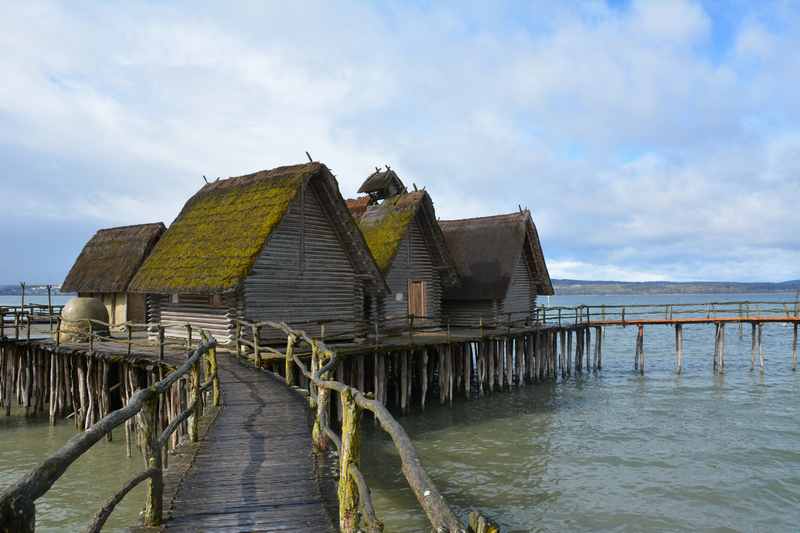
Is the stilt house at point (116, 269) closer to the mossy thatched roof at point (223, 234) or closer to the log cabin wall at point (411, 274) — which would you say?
the mossy thatched roof at point (223, 234)

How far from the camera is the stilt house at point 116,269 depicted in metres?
26.4

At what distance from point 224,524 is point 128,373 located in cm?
1302

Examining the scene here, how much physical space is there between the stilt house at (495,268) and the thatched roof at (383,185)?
3.97m

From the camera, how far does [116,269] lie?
27234 mm

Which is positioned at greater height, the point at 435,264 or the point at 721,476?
the point at 435,264

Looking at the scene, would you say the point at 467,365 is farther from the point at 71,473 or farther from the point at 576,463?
the point at 71,473

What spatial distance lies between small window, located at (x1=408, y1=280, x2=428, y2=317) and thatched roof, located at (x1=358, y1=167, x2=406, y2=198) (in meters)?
7.44

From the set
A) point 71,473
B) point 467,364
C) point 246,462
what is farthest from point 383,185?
point 246,462

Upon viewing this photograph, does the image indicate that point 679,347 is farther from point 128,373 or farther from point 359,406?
point 359,406

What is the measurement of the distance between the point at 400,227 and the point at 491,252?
7324 millimetres

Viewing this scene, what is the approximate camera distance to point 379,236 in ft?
88.1

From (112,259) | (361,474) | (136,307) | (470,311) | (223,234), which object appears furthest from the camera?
(470,311)

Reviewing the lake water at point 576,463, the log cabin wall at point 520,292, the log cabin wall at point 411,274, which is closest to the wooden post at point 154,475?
the lake water at point 576,463

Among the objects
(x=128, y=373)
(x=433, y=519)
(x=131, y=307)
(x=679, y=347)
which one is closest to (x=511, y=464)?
(x=128, y=373)
